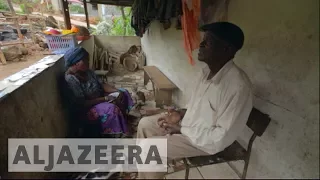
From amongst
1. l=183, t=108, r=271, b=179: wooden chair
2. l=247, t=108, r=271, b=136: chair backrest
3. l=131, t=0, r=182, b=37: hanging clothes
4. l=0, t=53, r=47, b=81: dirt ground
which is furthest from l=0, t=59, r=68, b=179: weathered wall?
l=247, t=108, r=271, b=136: chair backrest

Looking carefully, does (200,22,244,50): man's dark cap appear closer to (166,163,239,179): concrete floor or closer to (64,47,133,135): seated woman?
(166,163,239,179): concrete floor

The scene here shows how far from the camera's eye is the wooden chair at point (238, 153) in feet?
2.62

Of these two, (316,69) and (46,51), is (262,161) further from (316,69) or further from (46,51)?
(46,51)

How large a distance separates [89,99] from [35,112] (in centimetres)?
52

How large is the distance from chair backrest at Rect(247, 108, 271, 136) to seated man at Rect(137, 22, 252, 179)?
0.09m

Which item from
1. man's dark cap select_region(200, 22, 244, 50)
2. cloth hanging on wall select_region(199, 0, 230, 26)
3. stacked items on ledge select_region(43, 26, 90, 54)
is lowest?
stacked items on ledge select_region(43, 26, 90, 54)

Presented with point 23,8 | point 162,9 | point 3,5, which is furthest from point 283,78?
point 23,8

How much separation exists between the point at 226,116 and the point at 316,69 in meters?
0.34

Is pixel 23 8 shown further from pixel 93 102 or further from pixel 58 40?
pixel 93 102

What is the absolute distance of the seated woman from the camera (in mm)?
1540

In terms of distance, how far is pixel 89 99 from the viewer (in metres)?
1.69

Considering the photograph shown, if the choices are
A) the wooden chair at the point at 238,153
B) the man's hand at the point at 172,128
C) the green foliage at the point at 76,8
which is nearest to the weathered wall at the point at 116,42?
the green foliage at the point at 76,8

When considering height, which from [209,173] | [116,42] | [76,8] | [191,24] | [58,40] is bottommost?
[209,173]

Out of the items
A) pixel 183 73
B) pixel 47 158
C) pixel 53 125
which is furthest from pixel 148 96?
pixel 47 158
